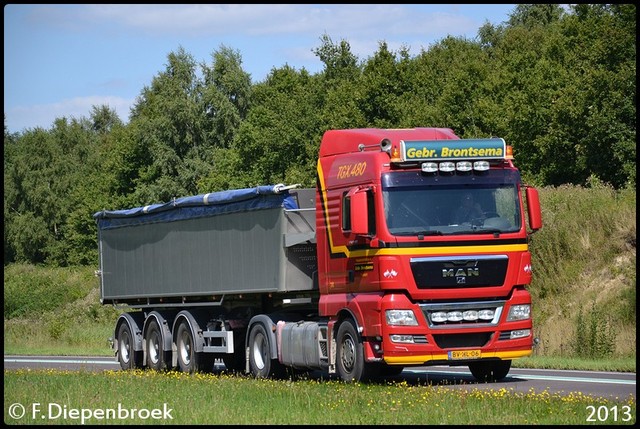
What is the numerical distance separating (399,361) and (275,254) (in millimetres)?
4007

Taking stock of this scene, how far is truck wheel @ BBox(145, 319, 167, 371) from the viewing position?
25938 millimetres

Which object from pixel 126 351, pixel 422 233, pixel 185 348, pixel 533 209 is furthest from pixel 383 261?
pixel 126 351

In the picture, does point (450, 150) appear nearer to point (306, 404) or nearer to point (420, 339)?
point (420, 339)

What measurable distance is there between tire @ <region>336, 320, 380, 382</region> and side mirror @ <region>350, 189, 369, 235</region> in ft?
6.04

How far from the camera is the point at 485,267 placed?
18.5 m

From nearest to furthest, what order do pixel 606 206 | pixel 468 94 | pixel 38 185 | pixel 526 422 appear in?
pixel 526 422, pixel 606 206, pixel 468 94, pixel 38 185

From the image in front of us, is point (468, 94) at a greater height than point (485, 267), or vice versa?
point (468, 94)

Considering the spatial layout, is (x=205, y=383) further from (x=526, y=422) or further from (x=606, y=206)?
(x=606, y=206)

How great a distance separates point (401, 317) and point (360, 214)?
168cm

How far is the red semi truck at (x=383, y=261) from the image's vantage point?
18281 mm

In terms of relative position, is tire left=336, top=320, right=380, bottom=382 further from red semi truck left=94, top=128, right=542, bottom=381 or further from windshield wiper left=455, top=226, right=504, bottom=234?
windshield wiper left=455, top=226, right=504, bottom=234

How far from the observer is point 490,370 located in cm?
2002

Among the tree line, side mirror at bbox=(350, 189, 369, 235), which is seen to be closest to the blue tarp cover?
side mirror at bbox=(350, 189, 369, 235)

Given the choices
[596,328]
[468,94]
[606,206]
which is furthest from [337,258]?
[468,94]
